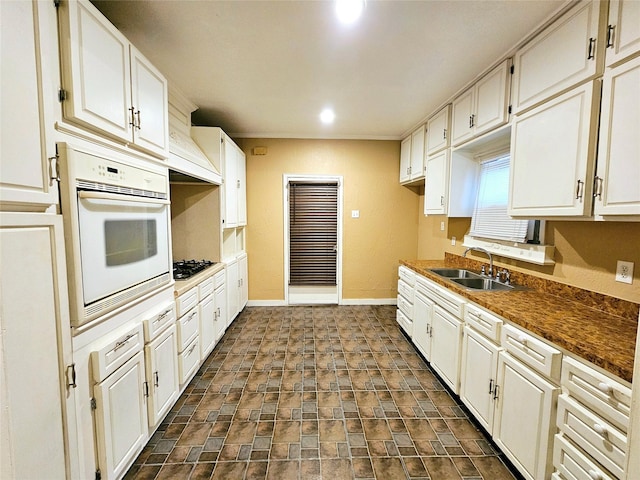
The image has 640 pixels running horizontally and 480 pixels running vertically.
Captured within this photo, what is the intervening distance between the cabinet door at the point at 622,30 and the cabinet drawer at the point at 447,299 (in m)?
1.59

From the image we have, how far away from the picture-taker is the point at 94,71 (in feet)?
4.20

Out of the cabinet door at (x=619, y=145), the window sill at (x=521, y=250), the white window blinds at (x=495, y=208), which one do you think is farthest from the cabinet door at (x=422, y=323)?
the cabinet door at (x=619, y=145)

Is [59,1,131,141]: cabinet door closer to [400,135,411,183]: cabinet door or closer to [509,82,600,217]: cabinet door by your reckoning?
[509,82,600,217]: cabinet door

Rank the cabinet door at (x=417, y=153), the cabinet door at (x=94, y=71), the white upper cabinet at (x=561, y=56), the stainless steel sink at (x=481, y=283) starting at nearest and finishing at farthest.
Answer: the cabinet door at (x=94, y=71) < the white upper cabinet at (x=561, y=56) < the stainless steel sink at (x=481, y=283) < the cabinet door at (x=417, y=153)

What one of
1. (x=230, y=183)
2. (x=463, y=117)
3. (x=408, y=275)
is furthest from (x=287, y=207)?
(x=463, y=117)

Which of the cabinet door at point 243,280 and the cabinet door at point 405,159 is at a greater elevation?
the cabinet door at point 405,159

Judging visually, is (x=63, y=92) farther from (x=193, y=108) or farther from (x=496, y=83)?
(x=496, y=83)

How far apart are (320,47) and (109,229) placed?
70.5 inches

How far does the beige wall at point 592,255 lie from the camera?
1567mm

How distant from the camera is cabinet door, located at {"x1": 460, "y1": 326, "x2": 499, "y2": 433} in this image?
1.76m

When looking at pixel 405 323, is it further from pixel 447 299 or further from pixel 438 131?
pixel 438 131

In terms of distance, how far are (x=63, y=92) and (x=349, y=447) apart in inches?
93.1

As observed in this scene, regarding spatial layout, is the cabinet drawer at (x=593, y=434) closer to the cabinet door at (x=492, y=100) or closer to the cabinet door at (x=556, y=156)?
the cabinet door at (x=556, y=156)

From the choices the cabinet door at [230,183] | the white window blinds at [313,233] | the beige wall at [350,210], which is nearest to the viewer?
the cabinet door at [230,183]
